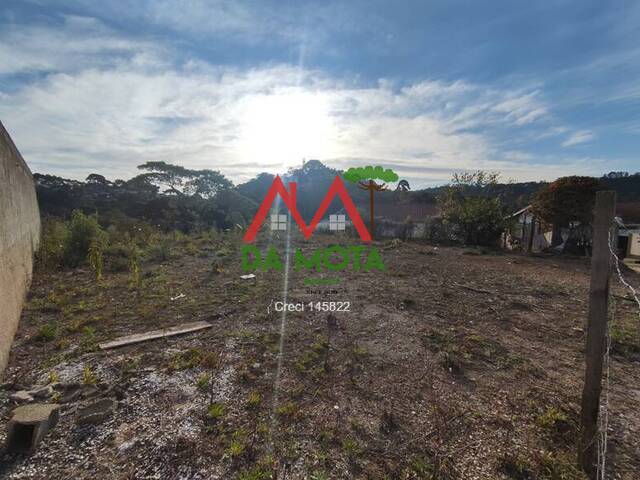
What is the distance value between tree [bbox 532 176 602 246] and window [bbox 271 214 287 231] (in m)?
11.6

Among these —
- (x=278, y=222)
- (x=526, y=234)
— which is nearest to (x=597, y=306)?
(x=526, y=234)

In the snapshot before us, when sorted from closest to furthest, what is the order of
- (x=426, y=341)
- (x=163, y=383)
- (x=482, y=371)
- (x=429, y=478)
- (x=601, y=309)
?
(x=601, y=309) → (x=429, y=478) → (x=163, y=383) → (x=482, y=371) → (x=426, y=341)

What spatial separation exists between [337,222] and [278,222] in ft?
10.6

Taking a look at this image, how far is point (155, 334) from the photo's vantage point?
3705 mm

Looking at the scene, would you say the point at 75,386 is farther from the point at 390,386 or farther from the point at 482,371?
the point at 482,371

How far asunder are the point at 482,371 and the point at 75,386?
3.63 metres

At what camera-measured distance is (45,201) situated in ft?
58.6

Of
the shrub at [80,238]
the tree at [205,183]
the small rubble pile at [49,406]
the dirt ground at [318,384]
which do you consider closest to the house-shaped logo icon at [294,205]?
the shrub at [80,238]

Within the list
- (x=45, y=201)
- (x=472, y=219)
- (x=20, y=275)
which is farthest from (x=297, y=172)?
(x=20, y=275)

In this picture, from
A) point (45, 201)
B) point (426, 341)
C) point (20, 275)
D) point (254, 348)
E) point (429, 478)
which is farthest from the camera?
point (45, 201)

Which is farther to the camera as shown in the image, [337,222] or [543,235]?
[337,222]

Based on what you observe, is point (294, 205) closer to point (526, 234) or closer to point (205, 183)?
point (526, 234)

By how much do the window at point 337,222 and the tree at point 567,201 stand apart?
869 centimetres

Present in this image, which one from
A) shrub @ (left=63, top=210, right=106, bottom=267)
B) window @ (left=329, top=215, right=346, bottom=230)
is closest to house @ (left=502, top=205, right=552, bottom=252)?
window @ (left=329, top=215, right=346, bottom=230)
